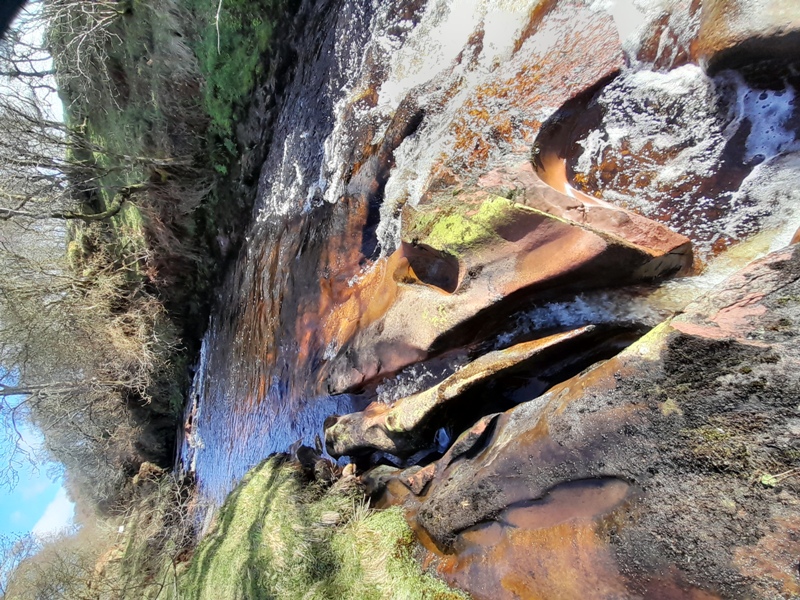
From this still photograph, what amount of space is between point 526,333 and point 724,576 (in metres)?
2.22

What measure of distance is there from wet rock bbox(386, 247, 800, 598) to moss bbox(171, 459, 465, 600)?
113 centimetres

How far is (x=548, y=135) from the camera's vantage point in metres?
4.22

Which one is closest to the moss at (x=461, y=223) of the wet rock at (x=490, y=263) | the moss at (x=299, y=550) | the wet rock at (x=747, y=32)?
the wet rock at (x=490, y=263)

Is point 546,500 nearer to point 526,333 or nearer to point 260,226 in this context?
point 526,333

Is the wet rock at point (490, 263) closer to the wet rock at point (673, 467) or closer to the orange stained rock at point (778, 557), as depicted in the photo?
the wet rock at point (673, 467)

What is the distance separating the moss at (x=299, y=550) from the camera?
14.2 feet

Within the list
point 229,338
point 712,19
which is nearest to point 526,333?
point 712,19

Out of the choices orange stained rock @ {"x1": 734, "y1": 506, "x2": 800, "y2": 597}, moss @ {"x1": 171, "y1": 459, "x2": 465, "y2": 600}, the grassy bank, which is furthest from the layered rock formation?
the grassy bank

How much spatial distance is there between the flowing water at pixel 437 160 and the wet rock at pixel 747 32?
174 mm

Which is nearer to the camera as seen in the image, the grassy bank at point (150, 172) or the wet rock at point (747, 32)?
the wet rock at point (747, 32)

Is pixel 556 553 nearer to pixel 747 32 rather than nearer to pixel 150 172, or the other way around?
pixel 747 32

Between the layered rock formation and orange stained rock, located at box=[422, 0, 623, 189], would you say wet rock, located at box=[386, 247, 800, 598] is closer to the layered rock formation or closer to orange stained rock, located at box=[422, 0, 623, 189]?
the layered rock formation

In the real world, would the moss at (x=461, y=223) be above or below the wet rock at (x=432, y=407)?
above

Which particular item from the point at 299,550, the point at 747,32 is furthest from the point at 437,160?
the point at 299,550
